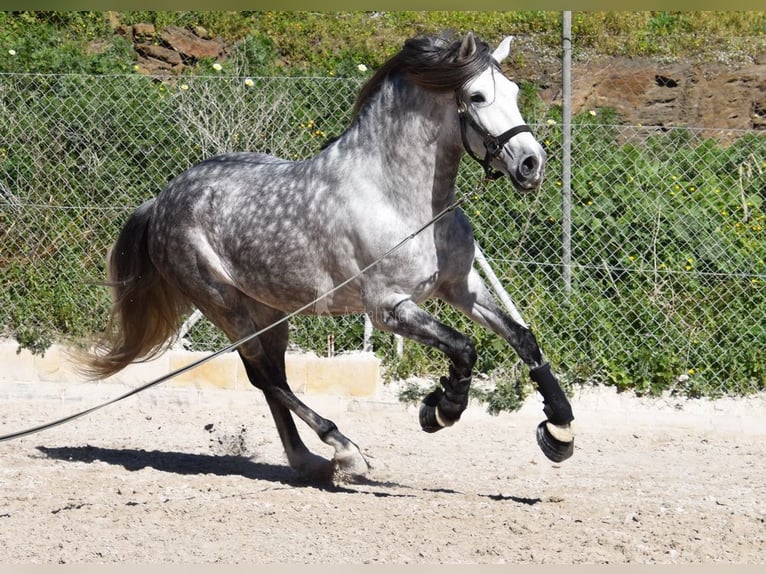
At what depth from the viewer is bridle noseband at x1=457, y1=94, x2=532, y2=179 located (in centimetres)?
448

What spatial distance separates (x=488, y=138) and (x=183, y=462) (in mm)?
2801

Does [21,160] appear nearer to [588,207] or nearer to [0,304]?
[0,304]

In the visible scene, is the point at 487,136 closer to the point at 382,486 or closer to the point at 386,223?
the point at 386,223

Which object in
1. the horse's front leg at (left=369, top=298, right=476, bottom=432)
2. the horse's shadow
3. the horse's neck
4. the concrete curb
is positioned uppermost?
the horse's neck

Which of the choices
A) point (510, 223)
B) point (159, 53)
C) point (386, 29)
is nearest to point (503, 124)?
point (510, 223)

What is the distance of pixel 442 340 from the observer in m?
4.83

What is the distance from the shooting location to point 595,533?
171 inches

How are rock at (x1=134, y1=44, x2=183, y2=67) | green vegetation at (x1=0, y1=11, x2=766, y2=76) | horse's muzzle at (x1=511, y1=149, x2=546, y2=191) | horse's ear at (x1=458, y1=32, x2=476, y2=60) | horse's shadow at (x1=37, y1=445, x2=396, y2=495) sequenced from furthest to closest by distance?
rock at (x1=134, y1=44, x2=183, y2=67) < green vegetation at (x1=0, y1=11, x2=766, y2=76) < horse's shadow at (x1=37, y1=445, x2=396, y2=495) < horse's ear at (x1=458, y1=32, x2=476, y2=60) < horse's muzzle at (x1=511, y1=149, x2=546, y2=191)

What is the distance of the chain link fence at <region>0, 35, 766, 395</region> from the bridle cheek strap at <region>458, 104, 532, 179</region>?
8.81ft

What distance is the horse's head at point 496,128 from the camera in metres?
4.41

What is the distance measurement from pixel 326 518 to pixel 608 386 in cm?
326

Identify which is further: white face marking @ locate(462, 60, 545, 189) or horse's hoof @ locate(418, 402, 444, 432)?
horse's hoof @ locate(418, 402, 444, 432)

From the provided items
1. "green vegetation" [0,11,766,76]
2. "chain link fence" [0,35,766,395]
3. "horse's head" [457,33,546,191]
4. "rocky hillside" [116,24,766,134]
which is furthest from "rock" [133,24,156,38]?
"horse's head" [457,33,546,191]

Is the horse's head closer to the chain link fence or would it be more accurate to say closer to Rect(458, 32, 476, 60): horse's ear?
Rect(458, 32, 476, 60): horse's ear
